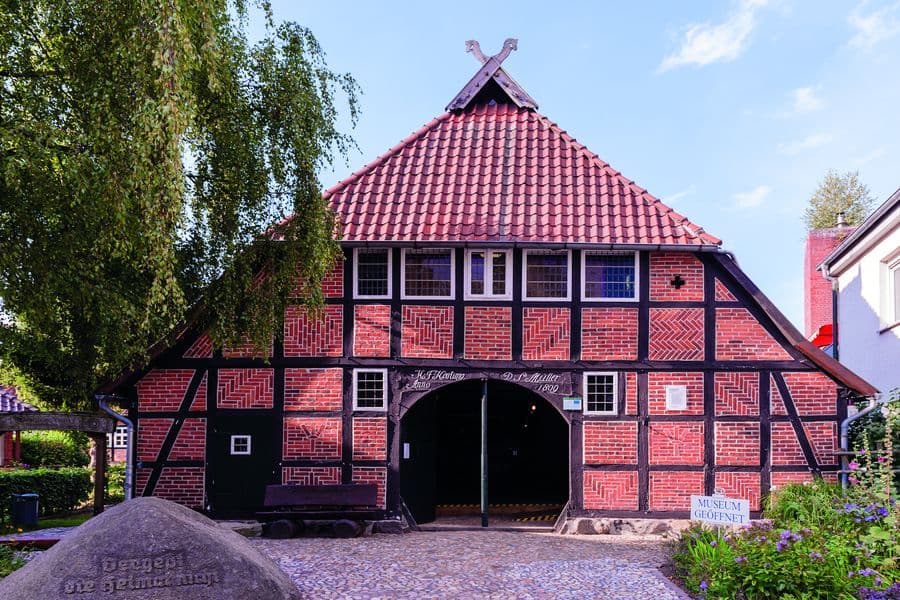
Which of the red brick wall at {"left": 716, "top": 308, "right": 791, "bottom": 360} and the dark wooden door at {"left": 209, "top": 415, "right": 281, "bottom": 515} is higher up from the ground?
the red brick wall at {"left": 716, "top": 308, "right": 791, "bottom": 360}

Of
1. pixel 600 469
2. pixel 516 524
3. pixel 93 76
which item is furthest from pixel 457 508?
pixel 93 76

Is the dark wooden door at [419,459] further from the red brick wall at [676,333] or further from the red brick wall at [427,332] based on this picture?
the red brick wall at [676,333]

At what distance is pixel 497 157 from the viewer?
14.0 metres

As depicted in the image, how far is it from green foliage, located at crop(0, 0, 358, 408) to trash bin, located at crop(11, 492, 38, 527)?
4.43 metres

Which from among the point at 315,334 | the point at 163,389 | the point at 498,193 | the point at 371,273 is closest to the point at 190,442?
the point at 163,389

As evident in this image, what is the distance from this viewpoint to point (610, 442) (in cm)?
1248

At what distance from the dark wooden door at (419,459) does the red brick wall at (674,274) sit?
13.7 ft

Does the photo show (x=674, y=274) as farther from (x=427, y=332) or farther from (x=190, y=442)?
(x=190, y=442)

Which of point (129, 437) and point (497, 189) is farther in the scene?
point (497, 189)

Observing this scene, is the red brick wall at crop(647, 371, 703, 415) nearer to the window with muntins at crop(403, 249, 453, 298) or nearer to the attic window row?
the attic window row

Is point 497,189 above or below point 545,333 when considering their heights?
above

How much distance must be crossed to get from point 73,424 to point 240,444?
7.95ft

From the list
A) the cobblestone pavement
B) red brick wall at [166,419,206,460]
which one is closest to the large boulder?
the cobblestone pavement

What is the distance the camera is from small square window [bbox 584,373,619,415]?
12.5 m
